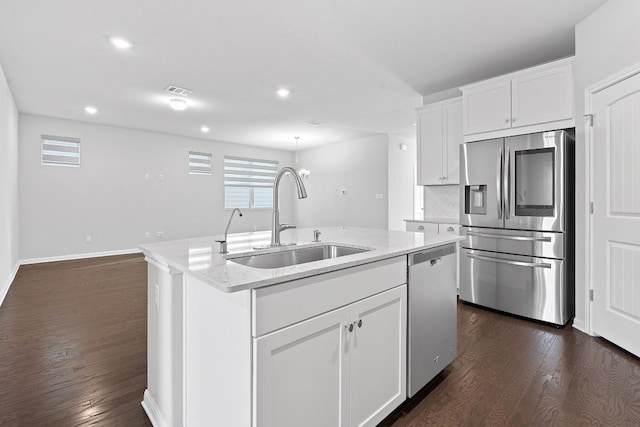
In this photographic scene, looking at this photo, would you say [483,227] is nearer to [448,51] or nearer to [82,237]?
[448,51]

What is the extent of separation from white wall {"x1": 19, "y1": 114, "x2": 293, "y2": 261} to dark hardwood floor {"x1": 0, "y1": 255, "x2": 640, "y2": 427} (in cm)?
325

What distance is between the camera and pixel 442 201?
177 inches

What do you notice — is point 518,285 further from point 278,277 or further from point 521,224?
point 278,277

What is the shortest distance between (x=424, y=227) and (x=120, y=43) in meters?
4.00

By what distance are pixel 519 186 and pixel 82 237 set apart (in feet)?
24.3

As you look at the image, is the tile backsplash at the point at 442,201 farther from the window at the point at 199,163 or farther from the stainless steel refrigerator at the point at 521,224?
the window at the point at 199,163

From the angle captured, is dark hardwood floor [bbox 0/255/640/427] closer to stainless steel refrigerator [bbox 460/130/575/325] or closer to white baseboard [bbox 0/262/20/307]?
stainless steel refrigerator [bbox 460/130/575/325]

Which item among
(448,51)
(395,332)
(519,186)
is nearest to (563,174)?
(519,186)

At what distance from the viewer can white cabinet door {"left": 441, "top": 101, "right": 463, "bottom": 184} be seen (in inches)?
155

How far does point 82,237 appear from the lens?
6121 mm

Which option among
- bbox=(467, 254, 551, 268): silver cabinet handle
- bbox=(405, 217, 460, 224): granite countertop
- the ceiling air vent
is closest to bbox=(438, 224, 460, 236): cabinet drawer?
bbox=(405, 217, 460, 224): granite countertop

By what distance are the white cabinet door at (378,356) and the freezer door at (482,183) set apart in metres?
2.09

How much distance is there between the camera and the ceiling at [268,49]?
256 cm

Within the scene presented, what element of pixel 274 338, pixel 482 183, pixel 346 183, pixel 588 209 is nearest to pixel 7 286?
pixel 274 338
